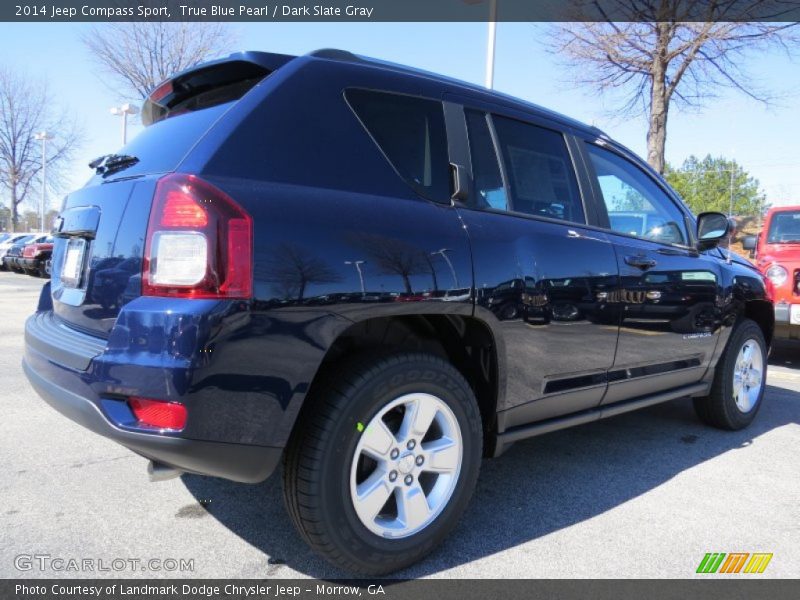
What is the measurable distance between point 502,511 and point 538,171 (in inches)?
65.5

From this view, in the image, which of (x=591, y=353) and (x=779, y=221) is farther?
(x=779, y=221)

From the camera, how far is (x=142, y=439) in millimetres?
1798

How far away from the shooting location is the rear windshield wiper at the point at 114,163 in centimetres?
232

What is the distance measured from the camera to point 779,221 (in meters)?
8.03

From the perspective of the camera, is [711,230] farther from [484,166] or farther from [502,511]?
[502,511]

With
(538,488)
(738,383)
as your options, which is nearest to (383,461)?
(538,488)

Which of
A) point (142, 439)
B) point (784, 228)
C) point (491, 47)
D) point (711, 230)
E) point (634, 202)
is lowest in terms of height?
point (142, 439)

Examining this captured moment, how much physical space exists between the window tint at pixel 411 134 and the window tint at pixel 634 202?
1.19 m

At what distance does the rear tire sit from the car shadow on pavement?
0.14 metres

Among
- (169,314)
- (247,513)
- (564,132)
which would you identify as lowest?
(247,513)

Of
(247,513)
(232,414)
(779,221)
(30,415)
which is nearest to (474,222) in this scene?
(232,414)

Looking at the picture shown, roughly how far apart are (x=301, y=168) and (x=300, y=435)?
2.99 ft

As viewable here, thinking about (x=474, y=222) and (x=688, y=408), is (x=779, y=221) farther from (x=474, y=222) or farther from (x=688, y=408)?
(x=474, y=222)

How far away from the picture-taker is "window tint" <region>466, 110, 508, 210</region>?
2576 millimetres
